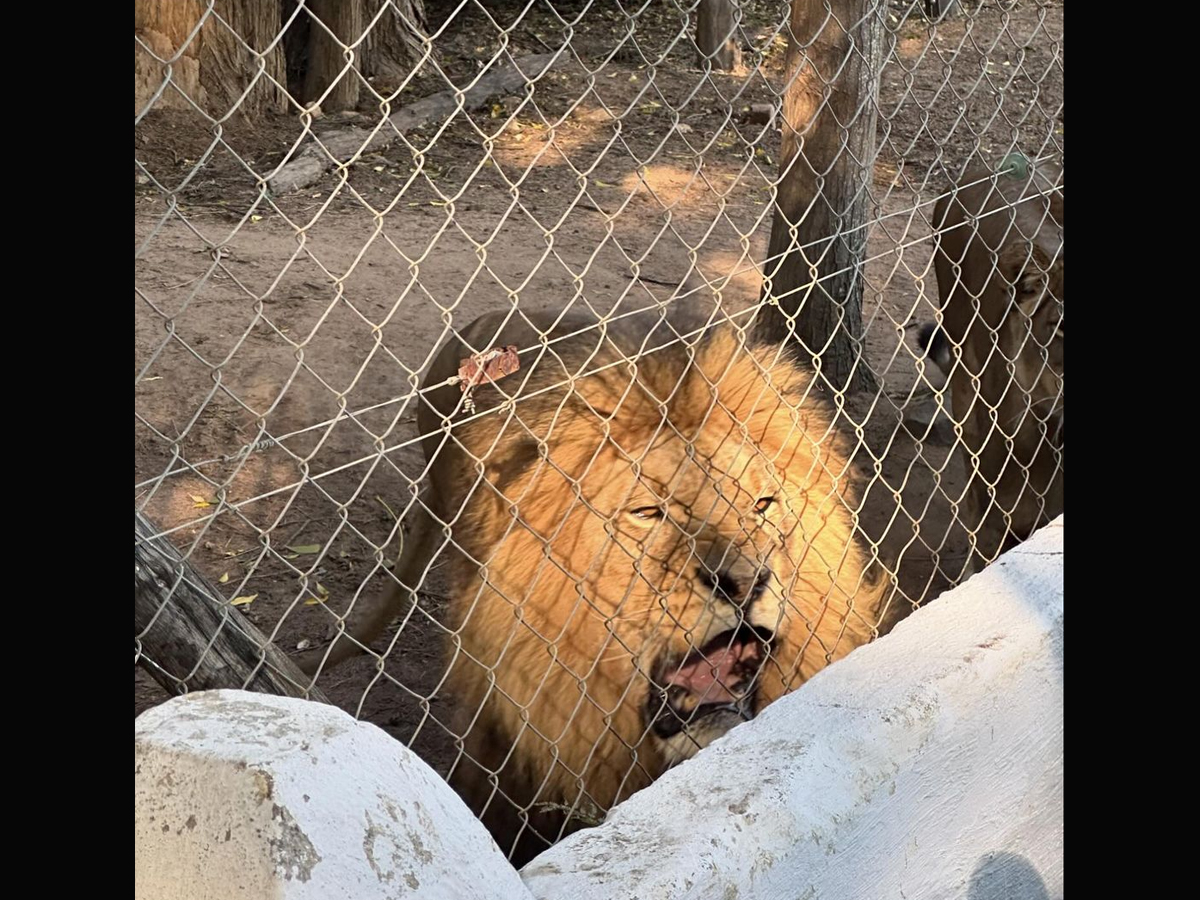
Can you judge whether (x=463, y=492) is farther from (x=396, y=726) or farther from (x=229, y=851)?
(x=229, y=851)

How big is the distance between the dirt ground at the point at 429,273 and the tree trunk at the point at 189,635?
122 millimetres

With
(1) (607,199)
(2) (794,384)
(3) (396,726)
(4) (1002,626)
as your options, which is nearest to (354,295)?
(1) (607,199)

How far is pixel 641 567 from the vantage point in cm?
292

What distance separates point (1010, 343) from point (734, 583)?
7.30 feet

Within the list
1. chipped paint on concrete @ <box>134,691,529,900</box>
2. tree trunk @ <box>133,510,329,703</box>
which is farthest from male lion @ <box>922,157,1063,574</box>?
chipped paint on concrete @ <box>134,691,529,900</box>

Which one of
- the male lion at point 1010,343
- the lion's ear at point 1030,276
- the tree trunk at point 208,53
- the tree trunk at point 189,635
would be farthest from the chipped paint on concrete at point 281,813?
the tree trunk at point 208,53

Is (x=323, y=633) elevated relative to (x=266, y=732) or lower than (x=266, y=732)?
lower

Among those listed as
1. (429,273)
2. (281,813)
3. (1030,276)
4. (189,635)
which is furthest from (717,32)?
(281,813)

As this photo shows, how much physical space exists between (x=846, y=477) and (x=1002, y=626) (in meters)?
0.69

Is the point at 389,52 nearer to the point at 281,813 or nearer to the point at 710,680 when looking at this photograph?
the point at 710,680

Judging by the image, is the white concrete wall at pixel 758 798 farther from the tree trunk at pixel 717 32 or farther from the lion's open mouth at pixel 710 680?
the tree trunk at pixel 717 32

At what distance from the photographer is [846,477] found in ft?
11.0

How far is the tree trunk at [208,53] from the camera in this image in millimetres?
9203
